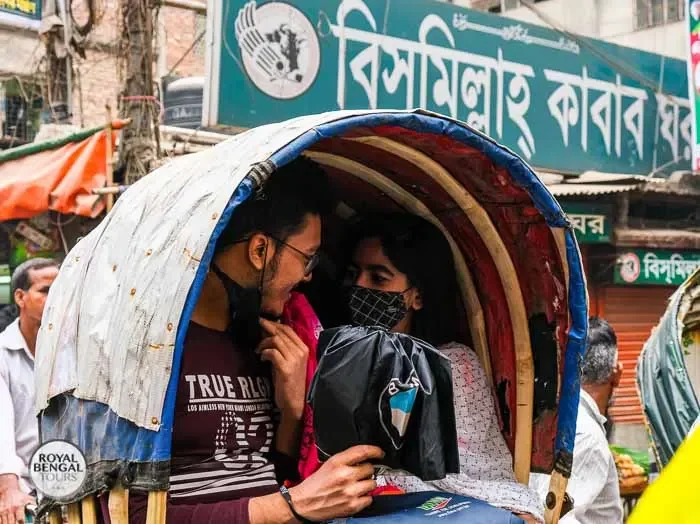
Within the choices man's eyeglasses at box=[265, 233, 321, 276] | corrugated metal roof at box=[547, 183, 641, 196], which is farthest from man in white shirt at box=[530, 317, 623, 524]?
corrugated metal roof at box=[547, 183, 641, 196]

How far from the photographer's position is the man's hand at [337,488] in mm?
2244

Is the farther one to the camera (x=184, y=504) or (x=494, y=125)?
(x=494, y=125)

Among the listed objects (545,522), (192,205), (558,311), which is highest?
(192,205)

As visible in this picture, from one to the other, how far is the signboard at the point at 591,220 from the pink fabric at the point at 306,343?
751 centimetres

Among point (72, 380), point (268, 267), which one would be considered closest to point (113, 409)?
point (72, 380)

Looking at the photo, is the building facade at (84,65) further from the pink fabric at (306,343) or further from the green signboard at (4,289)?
the pink fabric at (306,343)

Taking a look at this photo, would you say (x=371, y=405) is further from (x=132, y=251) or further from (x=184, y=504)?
(x=132, y=251)

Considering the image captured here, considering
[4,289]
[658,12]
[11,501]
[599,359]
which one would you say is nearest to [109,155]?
[4,289]

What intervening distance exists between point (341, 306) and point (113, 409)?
1.13m

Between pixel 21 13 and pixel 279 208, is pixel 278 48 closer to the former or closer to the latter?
pixel 21 13

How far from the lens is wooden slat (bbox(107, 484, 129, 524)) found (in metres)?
2.09

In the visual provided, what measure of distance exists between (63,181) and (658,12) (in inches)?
451

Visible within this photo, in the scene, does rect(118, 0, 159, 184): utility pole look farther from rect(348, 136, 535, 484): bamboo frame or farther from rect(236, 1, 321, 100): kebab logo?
rect(348, 136, 535, 484): bamboo frame

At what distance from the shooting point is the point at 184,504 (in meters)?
2.27
